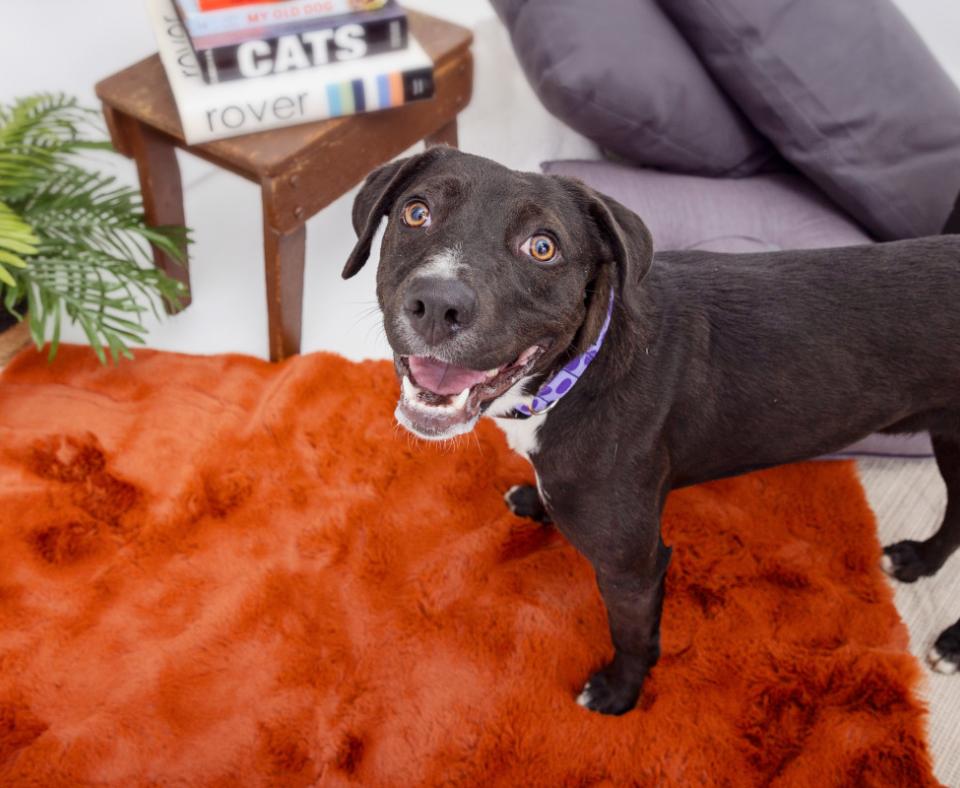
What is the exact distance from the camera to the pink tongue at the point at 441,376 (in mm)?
1543

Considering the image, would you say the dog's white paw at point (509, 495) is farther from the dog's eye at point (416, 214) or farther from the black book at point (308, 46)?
the black book at point (308, 46)

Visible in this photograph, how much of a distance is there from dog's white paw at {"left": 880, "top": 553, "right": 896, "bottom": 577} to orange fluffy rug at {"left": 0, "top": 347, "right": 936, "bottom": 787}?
4cm

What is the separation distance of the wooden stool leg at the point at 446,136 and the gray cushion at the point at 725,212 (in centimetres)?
56

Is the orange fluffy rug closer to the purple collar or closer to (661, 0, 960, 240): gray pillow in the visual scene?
the purple collar

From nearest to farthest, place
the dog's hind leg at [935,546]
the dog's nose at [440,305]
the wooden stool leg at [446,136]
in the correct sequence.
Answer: the dog's nose at [440,305] < the dog's hind leg at [935,546] < the wooden stool leg at [446,136]

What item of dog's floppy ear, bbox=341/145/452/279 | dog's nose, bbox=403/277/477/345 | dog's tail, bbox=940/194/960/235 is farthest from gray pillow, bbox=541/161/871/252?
dog's nose, bbox=403/277/477/345

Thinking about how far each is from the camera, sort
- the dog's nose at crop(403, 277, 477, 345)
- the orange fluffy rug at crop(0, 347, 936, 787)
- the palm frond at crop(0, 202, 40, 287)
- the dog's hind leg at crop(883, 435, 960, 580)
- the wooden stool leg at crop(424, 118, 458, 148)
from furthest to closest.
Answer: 1. the wooden stool leg at crop(424, 118, 458, 148)
2. the palm frond at crop(0, 202, 40, 287)
3. the dog's hind leg at crop(883, 435, 960, 580)
4. the orange fluffy rug at crop(0, 347, 936, 787)
5. the dog's nose at crop(403, 277, 477, 345)

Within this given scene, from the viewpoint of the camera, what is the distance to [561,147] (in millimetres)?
2957

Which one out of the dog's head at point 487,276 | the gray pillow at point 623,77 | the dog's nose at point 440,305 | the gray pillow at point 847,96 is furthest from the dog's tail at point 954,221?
the dog's nose at point 440,305

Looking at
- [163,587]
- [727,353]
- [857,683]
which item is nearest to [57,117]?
[163,587]

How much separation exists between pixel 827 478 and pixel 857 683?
666 millimetres

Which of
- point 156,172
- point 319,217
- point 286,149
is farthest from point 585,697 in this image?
point 319,217

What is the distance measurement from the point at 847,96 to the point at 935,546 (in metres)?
1.34

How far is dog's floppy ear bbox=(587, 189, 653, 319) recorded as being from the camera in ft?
4.75
